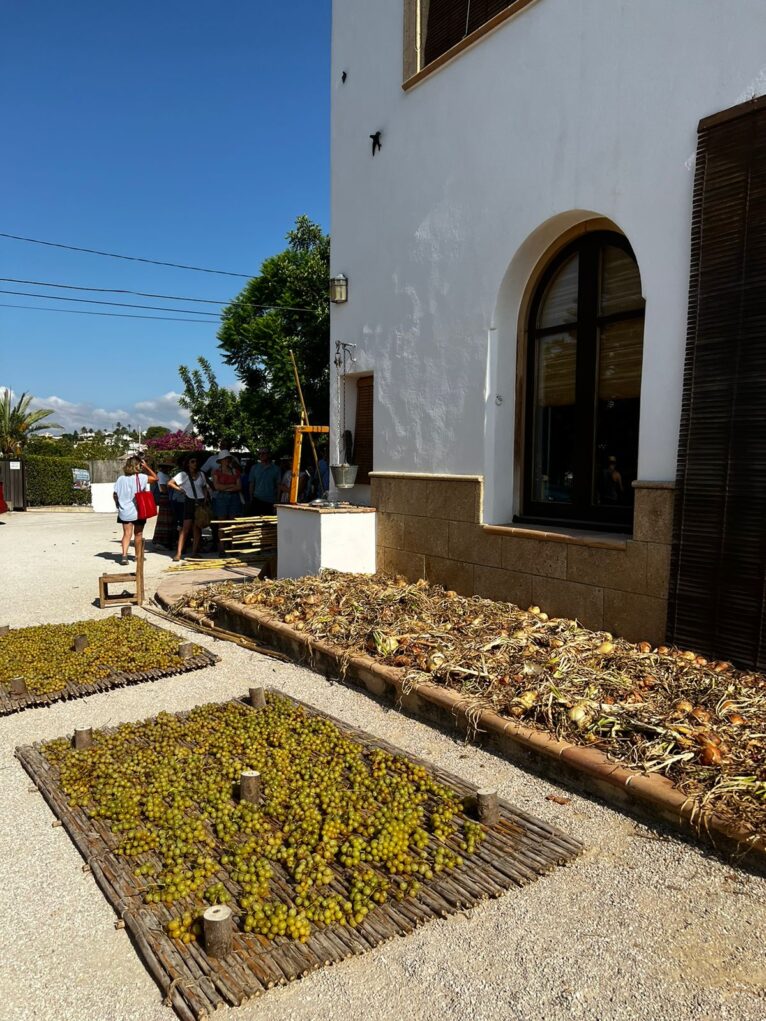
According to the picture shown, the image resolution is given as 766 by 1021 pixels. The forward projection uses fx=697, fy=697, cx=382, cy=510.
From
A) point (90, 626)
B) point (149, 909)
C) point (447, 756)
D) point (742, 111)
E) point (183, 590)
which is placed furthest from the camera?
point (183, 590)

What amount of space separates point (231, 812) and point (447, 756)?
1.33 m

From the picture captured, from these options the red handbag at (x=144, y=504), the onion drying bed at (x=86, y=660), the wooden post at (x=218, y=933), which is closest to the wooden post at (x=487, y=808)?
the wooden post at (x=218, y=933)

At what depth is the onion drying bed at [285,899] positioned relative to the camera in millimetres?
2314

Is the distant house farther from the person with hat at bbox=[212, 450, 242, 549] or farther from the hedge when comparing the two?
the hedge

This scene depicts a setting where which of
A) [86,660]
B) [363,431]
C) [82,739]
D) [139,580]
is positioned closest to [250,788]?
[82,739]

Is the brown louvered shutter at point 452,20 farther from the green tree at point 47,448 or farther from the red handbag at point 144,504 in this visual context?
the green tree at point 47,448

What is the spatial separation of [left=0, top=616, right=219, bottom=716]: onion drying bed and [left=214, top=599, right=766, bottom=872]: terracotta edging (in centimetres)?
119

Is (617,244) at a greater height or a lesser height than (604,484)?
greater

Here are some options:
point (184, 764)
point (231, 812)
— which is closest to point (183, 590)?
point (184, 764)

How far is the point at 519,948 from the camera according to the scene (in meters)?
2.47

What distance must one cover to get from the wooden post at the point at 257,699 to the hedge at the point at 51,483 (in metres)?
22.1

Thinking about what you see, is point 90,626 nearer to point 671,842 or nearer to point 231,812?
point 231,812

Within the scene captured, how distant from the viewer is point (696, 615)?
15.4 ft

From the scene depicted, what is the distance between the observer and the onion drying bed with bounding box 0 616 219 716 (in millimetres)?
5090
